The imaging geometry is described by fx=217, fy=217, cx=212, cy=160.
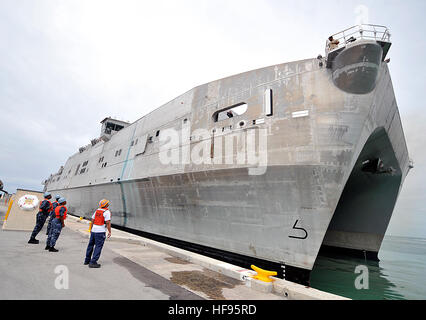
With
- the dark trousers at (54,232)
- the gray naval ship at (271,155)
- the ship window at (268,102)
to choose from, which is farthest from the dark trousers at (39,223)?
the ship window at (268,102)

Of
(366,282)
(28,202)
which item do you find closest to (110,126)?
(28,202)

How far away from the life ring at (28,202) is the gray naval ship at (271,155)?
13.9 ft

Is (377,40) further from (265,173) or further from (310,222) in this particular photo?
(310,222)

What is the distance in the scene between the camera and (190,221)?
8.80 m

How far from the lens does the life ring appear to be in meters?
8.26

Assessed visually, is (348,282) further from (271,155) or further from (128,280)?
(128,280)

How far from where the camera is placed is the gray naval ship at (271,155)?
247 inches

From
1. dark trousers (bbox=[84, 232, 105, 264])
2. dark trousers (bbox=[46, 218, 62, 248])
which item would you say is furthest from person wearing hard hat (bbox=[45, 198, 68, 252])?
dark trousers (bbox=[84, 232, 105, 264])

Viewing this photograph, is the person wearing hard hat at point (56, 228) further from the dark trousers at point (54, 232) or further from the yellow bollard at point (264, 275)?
the yellow bollard at point (264, 275)

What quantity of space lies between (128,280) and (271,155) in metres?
5.06

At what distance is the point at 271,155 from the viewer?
6848mm

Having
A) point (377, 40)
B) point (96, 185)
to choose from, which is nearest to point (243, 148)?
point (377, 40)
